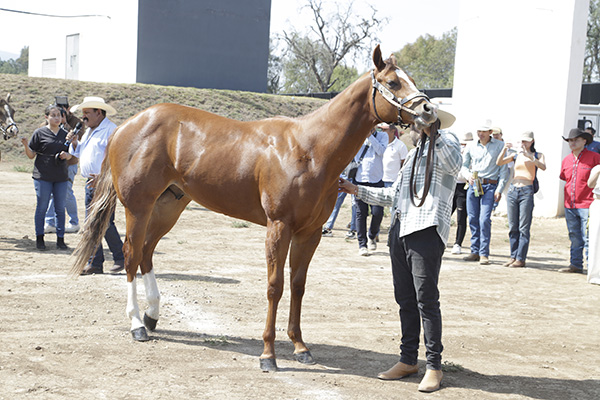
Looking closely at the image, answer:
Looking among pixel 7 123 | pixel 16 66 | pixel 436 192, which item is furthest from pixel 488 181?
pixel 16 66

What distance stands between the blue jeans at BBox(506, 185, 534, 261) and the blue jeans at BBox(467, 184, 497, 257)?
13.5 inches

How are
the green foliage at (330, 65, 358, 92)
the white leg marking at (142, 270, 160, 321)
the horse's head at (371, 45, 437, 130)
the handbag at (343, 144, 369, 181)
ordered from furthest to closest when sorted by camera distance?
1. the green foliage at (330, 65, 358, 92)
2. the handbag at (343, 144, 369, 181)
3. the white leg marking at (142, 270, 160, 321)
4. the horse's head at (371, 45, 437, 130)

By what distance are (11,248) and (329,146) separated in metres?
6.33

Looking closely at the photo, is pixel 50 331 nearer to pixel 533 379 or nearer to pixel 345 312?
pixel 345 312

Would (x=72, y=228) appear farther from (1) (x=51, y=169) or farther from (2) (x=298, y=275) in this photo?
(2) (x=298, y=275)

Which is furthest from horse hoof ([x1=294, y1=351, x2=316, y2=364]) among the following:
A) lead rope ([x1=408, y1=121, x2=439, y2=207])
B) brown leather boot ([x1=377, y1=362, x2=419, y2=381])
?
lead rope ([x1=408, y1=121, x2=439, y2=207])

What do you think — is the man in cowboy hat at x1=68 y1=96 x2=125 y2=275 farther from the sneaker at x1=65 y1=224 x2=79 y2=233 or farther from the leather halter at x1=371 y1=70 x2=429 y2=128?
the leather halter at x1=371 y1=70 x2=429 y2=128

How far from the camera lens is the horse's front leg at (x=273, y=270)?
4.82 m

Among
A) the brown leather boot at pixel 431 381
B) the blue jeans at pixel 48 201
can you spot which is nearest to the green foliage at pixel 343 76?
the blue jeans at pixel 48 201

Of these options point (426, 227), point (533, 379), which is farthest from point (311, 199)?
point (533, 379)

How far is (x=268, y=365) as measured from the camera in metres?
4.82

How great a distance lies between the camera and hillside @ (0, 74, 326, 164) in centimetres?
2688

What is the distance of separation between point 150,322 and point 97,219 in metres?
1.23

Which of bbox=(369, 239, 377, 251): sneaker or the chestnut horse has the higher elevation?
the chestnut horse
